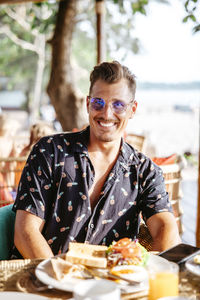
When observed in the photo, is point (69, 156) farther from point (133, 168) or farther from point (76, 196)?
point (133, 168)

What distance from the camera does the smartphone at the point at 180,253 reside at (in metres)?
1.25

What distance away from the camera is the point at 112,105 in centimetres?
176

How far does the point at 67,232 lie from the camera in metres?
1.68

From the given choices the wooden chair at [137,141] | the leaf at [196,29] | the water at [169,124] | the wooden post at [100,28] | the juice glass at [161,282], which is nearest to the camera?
the juice glass at [161,282]

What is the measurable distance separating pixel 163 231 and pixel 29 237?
0.53 m

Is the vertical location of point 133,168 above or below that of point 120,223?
above

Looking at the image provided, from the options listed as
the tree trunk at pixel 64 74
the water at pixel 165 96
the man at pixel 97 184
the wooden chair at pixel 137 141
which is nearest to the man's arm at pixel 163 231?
the man at pixel 97 184

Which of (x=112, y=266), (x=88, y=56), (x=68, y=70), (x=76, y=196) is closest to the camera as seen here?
(x=112, y=266)

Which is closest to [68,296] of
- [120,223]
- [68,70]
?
[120,223]

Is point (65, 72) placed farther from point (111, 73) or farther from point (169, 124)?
point (169, 124)

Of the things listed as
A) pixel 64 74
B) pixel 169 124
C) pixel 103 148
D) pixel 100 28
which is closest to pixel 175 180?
pixel 103 148

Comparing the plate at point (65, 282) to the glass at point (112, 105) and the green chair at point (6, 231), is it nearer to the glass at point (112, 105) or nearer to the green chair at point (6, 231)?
the green chair at point (6, 231)

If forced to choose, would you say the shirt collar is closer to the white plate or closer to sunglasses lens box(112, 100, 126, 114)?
sunglasses lens box(112, 100, 126, 114)

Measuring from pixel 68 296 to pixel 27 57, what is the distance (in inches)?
817
